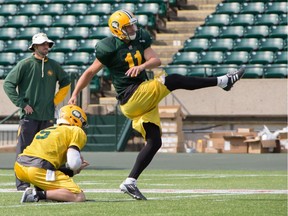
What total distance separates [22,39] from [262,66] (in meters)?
9.00

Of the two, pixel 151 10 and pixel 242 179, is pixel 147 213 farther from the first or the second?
pixel 151 10

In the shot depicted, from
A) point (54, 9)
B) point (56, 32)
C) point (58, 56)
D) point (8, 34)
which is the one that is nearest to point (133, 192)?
point (58, 56)

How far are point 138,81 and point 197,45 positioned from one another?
19176 millimetres

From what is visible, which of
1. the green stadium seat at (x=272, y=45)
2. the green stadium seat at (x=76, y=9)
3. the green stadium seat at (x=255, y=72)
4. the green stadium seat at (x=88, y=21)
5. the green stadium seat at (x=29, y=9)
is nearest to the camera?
the green stadium seat at (x=255, y=72)

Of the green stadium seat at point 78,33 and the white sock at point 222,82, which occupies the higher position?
the white sock at point 222,82

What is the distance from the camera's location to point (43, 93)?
12672 millimetres

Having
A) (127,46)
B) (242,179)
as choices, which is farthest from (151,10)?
(127,46)

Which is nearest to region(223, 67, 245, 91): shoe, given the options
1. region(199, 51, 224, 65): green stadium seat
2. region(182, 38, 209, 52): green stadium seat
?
region(199, 51, 224, 65): green stadium seat

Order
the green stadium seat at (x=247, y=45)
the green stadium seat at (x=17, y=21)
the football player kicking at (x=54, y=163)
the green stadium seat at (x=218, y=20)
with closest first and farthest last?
the football player kicking at (x=54, y=163) → the green stadium seat at (x=247, y=45) → the green stadium seat at (x=218, y=20) → the green stadium seat at (x=17, y=21)

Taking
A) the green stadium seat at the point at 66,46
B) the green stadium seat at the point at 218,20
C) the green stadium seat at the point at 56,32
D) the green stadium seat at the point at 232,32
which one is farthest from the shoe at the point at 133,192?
the green stadium seat at the point at 56,32

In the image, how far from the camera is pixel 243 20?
98.7 ft

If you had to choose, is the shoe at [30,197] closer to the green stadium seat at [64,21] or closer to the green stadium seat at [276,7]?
the green stadium seat at [276,7]

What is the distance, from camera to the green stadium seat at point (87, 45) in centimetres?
3015

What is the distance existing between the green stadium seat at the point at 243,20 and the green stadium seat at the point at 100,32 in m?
3.82
